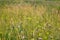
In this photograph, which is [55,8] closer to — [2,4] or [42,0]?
[42,0]

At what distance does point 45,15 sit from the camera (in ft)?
18.6

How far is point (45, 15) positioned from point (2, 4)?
175 centimetres

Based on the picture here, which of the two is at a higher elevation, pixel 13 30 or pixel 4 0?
pixel 4 0

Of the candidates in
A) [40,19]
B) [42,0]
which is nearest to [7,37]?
[40,19]

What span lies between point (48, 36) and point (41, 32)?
8.2 inches

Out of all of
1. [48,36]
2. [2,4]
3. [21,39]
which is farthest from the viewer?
[2,4]

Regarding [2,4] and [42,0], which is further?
[42,0]

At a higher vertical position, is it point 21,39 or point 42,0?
point 42,0

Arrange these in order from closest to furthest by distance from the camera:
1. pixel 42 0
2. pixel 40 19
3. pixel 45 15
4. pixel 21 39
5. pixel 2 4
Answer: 1. pixel 21 39
2. pixel 40 19
3. pixel 45 15
4. pixel 2 4
5. pixel 42 0

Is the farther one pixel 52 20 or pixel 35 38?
pixel 52 20

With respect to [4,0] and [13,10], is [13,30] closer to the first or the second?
[13,10]

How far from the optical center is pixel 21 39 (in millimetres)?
3641

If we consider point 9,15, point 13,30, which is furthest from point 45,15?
point 13,30

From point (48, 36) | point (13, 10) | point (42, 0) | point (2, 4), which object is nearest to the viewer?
point (48, 36)
